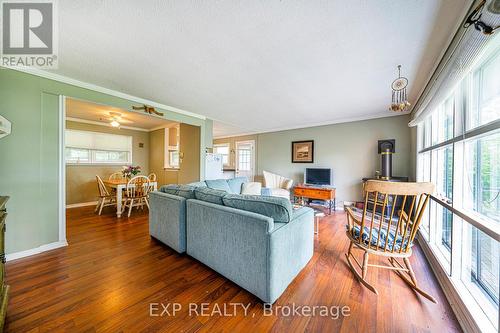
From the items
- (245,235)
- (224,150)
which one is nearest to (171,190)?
(245,235)

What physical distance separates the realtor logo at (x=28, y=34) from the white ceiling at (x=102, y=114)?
4.00 feet

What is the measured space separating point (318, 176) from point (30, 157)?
5150mm

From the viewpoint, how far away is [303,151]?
509 centimetres

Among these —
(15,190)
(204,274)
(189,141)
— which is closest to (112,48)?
(15,190)

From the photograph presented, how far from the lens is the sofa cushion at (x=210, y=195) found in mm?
1796

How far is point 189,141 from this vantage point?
450 centimetres

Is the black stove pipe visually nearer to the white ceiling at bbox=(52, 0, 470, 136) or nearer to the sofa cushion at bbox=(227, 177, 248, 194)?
the white ceiling at bbox=(52, 0, 470, 136)

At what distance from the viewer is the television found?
4492 mm

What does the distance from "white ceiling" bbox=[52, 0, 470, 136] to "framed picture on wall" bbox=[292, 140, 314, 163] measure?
6.89ft

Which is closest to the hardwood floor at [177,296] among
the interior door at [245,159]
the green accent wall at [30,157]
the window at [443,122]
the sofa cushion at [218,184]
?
the green accent wall at [30,157]

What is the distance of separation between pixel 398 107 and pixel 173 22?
243 cm

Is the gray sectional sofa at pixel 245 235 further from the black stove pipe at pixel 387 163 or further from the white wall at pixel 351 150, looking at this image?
the white wall at pixel 351 150

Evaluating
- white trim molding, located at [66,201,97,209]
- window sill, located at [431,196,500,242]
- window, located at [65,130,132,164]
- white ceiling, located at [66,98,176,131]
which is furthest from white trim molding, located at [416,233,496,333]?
window, located at [65,130,132,164]

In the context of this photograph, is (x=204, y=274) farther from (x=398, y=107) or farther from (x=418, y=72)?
(x=418, y=72)
